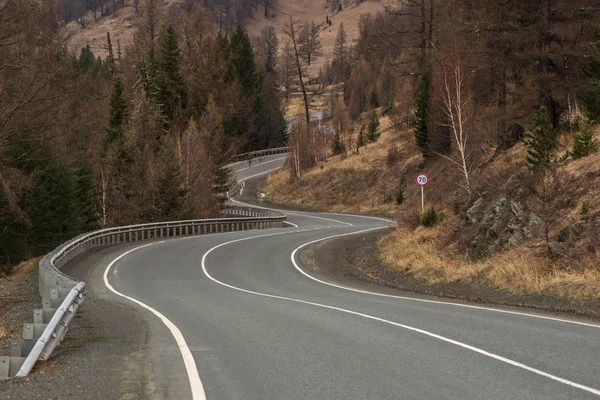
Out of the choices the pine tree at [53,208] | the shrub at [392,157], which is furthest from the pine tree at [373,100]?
the pine tree at [53,208]

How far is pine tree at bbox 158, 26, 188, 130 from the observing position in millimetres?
61312

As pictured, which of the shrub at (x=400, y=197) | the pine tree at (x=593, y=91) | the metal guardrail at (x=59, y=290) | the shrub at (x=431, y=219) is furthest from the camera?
the shrub at (x=400, y=197)

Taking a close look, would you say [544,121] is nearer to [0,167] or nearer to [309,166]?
[0,167]

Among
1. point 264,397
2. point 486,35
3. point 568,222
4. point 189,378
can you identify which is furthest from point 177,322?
point 486,35

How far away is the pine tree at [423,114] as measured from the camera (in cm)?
4494

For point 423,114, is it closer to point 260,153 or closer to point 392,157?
point 392,157

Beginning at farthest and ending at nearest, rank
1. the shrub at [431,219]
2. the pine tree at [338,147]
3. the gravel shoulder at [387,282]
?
the pine tree at [338,147]
the shrub at [431,219]
the gravel shoulder at [387,282]

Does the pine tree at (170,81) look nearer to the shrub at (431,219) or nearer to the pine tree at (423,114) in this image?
the pine tree at (423,114)

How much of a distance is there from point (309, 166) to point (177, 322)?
56.9m

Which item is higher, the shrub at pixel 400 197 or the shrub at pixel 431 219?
the shrub at pixel 431 219

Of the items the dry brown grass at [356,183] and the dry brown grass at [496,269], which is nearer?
the dry brown grass at [496,269]

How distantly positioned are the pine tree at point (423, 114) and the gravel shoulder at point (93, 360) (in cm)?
3501

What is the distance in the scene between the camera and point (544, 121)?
19578 millimetres

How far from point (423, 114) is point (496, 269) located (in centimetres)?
3170
